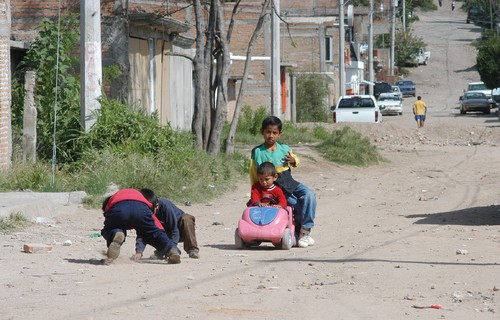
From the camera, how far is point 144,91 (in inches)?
1074

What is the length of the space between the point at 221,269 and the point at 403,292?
86.6 inches

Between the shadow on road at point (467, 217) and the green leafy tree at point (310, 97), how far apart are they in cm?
3456

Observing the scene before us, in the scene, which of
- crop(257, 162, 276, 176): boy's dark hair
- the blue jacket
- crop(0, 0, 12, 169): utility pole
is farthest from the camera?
crop(0, 0, 12, 169): utility pole

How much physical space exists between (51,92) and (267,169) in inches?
376

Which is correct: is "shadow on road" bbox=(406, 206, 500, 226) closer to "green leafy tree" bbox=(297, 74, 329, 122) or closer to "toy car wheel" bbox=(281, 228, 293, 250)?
"toy car wheel" bbox=(281, 228, 293, 250)

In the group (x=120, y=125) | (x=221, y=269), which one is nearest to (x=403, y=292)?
(x=221, y=269)

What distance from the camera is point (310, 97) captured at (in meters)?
52.5

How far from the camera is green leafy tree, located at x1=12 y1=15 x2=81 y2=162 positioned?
64.8 feet

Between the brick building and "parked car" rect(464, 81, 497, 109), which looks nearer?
the brick building

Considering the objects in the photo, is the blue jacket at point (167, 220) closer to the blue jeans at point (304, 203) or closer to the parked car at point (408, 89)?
the blue jeans at point (304, 203)

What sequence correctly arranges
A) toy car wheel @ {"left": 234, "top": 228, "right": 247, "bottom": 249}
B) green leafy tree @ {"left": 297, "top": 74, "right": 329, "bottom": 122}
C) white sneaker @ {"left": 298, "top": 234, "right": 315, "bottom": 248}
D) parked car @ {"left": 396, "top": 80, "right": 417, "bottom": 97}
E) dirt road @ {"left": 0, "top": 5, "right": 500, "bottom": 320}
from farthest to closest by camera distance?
parked car @ {"left": 396, "top": 80, "right": 417, "bottom": 97} < green leafy tree @ {"left": 297, "top": 74, "right": 329, "bottom": 122} < white sneaker @ {"left": 298, "top": 234, "right": 315, "bottom": 248} < toy car wheel @ {"left": 234, "top": 228, "right": 247, "bottom": 249} < dirt road @ {"left": 0, "top": 5, "right": 500, "bottom": 320}

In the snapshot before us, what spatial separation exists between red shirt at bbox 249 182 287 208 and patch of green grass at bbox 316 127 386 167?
1678 cm

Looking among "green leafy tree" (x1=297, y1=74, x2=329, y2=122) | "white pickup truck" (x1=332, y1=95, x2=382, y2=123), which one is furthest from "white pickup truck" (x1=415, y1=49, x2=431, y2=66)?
"white pickup truck" (x1=332, y1=95, x2=382, y2=123)

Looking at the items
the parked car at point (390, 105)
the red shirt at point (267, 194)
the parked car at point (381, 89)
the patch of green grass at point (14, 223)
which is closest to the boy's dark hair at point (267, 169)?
the red shirt at point (267, 194)
